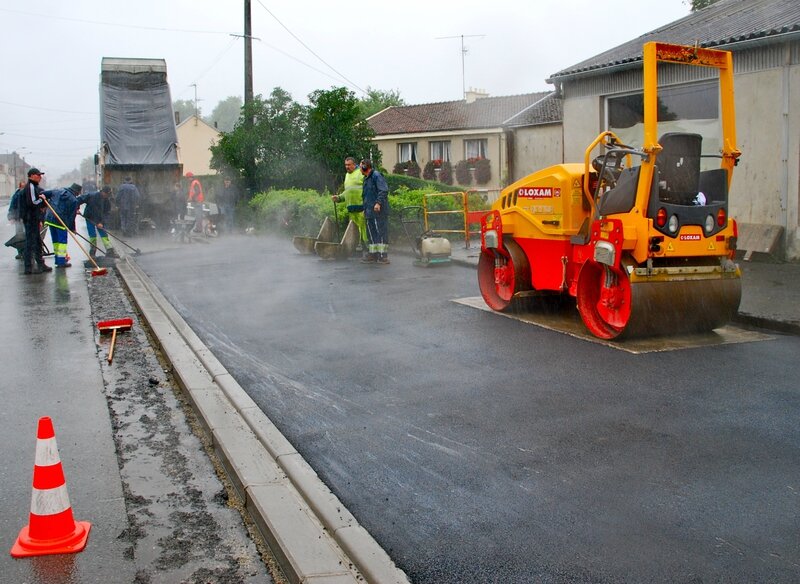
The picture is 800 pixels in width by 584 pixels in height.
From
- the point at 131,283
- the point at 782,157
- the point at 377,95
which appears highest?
the point at 377,95

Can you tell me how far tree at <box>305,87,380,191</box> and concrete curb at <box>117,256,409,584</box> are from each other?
1615 centimetres

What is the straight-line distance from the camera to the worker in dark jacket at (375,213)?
15.6m

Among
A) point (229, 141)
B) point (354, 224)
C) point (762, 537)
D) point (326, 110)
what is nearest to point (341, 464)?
point (762, 537)

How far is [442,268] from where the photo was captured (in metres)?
14.6

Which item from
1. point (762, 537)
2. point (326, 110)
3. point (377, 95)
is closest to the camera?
point (762, 537)

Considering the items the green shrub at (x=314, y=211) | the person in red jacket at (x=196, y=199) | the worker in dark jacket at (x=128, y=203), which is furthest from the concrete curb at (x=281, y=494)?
the worker in dark jacket at (x=128, y=203)

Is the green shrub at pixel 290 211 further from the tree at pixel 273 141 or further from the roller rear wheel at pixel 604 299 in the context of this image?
the roller rear wheel at pixel 604 299

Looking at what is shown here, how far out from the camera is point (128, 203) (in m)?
23.3

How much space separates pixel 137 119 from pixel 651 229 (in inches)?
823

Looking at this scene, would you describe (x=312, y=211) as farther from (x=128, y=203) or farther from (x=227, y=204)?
(x=128, y=203)

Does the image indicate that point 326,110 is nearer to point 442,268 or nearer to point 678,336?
point 442,268

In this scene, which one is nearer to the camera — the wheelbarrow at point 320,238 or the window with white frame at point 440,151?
the wheelbarrow at point 320,238

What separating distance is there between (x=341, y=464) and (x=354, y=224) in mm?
12095

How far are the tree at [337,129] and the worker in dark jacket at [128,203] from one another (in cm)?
510
